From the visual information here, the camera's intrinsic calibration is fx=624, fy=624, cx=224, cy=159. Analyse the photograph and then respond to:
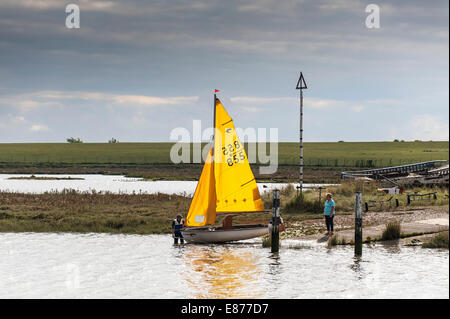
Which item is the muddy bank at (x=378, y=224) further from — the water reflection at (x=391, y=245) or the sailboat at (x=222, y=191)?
the sailboat at (x=222, y=191)

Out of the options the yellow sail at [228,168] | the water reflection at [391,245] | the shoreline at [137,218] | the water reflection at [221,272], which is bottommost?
the water reflection at [221,272]

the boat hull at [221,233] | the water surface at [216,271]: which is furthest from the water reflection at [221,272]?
the boat hull at [221,233]

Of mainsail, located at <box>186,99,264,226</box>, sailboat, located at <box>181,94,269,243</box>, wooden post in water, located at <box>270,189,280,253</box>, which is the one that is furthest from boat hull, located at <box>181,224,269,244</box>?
wooden post in water, located at <box>270,189,280,253</box>

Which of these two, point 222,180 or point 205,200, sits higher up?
point 222,180

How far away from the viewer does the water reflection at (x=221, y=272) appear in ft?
73.5

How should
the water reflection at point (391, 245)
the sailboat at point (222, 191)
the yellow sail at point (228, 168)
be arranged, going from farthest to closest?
the yellow sail at point (228, 168), the sailboat at point (222, 191), the water reflection at point (391, 245)

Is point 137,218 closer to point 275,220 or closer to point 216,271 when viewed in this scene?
point 275,220

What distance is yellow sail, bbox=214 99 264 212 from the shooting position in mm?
31328

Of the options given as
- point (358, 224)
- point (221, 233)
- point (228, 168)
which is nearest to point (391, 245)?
point (358, 224)

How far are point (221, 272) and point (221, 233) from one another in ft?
18.5

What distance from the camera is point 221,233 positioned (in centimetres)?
3077

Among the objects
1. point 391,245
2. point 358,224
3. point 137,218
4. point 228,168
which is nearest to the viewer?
point 358,224

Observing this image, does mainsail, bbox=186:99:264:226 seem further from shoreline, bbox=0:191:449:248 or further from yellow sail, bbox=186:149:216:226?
shoreline, bbox=0:191:449:248
